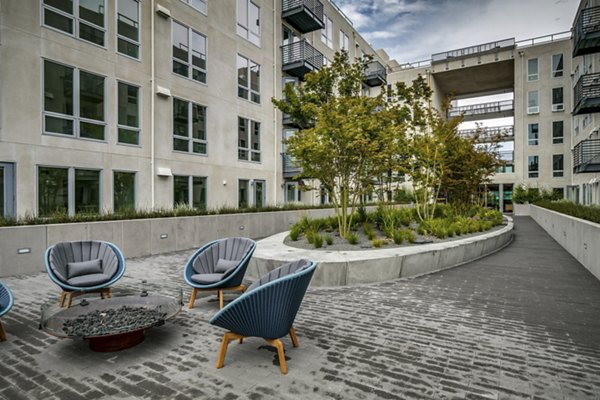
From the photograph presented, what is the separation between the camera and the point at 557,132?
2972 cm

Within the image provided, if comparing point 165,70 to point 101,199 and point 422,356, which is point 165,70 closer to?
point 101,199

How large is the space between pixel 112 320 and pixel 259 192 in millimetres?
13945

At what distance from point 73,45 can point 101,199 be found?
15.1 feet

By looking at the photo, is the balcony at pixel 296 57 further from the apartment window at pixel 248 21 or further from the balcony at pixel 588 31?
the balcony at pixel 588 31

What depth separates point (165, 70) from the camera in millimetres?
12828

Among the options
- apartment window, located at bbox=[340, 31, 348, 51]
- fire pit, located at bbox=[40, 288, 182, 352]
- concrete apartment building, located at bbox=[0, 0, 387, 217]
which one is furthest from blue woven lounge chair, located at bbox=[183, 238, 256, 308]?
apartment window, located at bbox=[340, 31, 348, 51]

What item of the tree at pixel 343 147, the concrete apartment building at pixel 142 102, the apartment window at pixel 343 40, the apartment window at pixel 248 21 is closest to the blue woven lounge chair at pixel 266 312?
the tree at pixel 343 147

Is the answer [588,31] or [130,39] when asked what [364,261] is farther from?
[588,31]

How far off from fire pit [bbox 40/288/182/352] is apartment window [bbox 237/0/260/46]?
598 inches

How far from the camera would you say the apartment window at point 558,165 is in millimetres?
29281

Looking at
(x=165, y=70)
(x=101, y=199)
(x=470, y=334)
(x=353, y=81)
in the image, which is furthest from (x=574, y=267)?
(x=165, y=70)

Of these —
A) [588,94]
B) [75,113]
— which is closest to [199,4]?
[75,113]

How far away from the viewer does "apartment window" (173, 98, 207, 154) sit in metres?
13.2

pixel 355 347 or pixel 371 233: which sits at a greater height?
pixel 371 233
